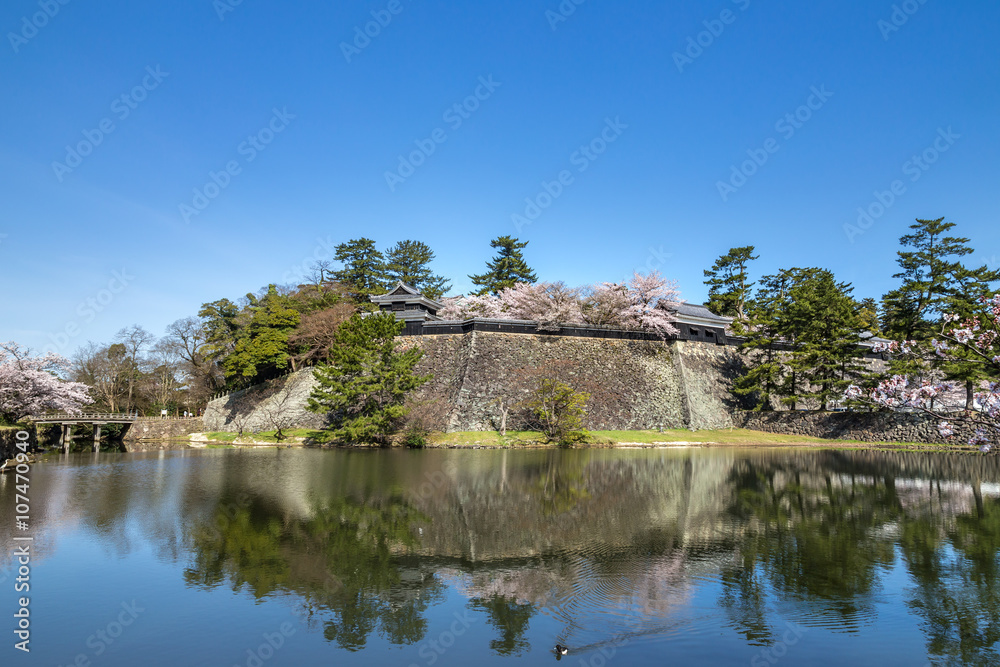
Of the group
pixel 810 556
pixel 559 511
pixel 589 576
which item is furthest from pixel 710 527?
pixel 589 576

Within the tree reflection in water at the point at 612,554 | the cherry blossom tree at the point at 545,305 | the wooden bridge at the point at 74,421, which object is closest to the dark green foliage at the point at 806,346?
the cherry blossom tree at the point at 545,305

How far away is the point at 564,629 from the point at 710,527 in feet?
19.2

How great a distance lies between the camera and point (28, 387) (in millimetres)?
26641

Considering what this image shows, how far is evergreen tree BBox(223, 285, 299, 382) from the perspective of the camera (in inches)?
1389

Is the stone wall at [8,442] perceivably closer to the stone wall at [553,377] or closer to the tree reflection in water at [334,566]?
the stone wall at [553,377]

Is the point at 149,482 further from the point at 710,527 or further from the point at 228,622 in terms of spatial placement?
the point at 710,527

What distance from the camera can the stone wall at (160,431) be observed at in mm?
35688

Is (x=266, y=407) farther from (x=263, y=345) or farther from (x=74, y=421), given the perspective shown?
(x=74, y=421)

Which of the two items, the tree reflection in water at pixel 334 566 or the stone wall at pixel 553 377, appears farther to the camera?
the stone wall at pixel 553 377

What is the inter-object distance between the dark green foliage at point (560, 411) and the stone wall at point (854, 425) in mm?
13198

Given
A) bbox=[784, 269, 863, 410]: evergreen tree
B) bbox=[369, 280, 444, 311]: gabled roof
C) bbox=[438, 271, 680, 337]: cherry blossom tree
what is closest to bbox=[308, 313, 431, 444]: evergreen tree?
bbox=[438, 271, 680, 337]: cherry blossom tree

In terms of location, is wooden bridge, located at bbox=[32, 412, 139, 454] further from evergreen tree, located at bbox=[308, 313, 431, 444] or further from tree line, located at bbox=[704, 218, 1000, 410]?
tree line, located at bbox=[704, 218, 1000, 410]

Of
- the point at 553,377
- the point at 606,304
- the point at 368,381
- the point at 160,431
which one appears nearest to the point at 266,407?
the point at 160,431

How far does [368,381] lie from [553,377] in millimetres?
10473
